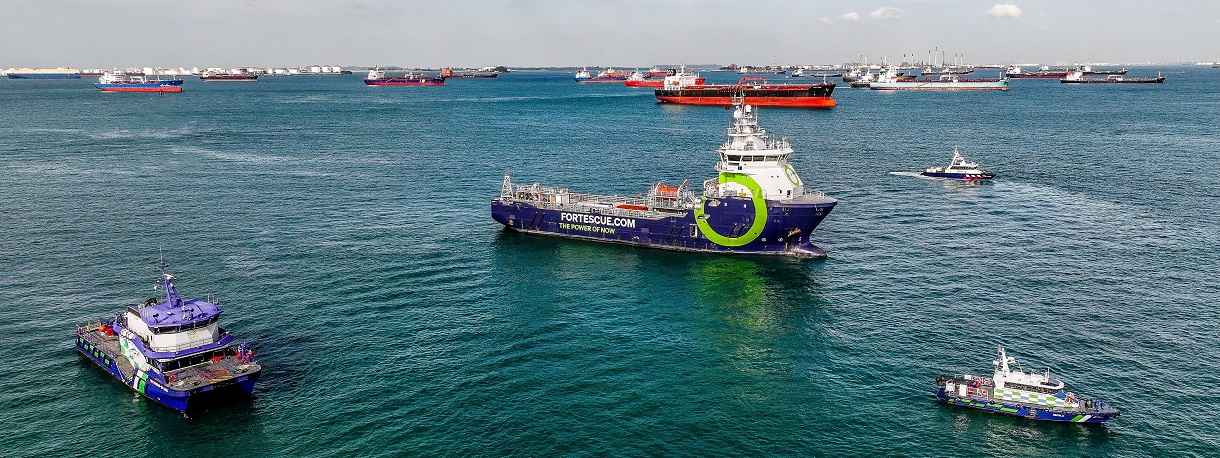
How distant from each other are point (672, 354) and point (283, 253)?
44302 millimetres

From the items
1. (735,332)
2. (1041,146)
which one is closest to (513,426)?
(735,332)

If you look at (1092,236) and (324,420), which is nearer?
(324,420)

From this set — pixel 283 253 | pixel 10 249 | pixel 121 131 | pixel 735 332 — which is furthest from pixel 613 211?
pixel 121 131

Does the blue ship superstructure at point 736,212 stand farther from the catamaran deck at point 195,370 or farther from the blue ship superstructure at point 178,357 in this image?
the catamaran deck at point 195,370

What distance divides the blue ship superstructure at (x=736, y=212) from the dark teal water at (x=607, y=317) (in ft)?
7.52

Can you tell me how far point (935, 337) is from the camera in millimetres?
56875

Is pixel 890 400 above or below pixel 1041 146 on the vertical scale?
below

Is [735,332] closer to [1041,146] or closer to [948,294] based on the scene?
[948,294]

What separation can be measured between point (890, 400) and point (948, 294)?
917 inches

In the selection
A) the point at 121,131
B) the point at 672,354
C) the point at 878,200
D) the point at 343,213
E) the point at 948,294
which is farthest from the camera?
the point at 121,131

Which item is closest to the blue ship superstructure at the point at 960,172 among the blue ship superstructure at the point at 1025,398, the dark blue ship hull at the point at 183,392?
the blue ship superstructure at the point at 1025,398

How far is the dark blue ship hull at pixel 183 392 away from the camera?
4484cm

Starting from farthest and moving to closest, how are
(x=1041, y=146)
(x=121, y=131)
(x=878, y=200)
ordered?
(x=121, y=131), (x=1041, y=146), (x=878, y=200)

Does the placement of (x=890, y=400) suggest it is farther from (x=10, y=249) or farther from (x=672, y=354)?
(x=10, y=249)
